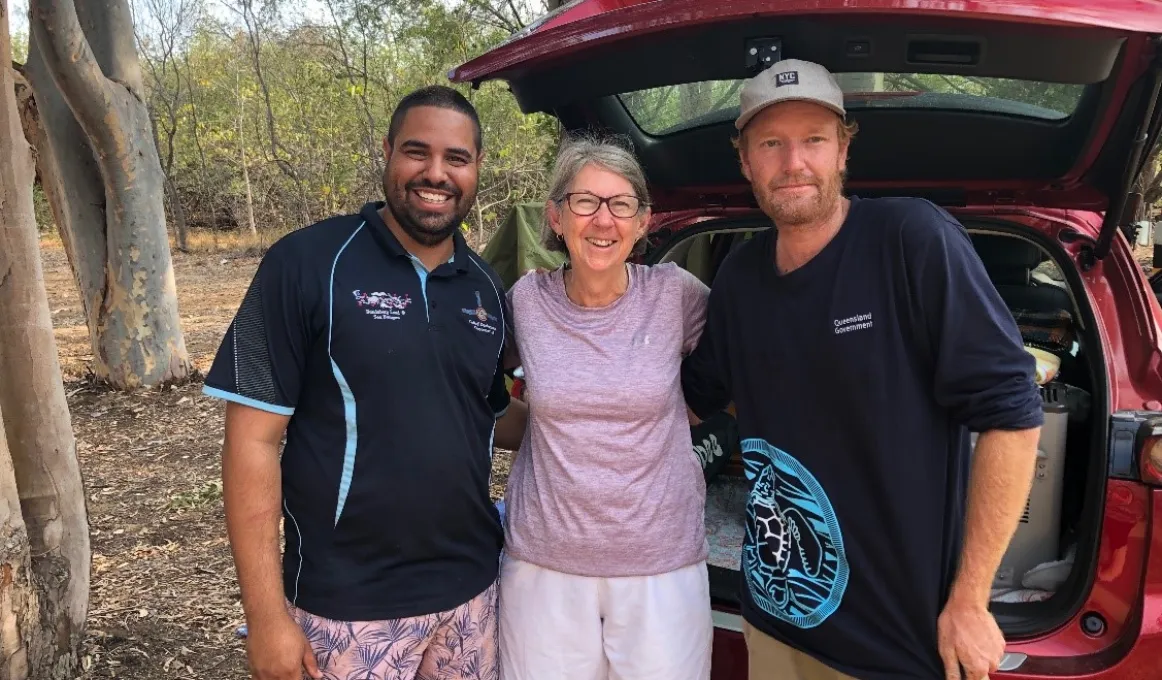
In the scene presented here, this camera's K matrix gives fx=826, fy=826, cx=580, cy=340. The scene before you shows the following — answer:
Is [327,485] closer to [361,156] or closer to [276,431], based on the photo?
[276,431]

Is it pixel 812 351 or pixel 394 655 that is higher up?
pixel 812 351

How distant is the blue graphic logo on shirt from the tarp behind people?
2.80 metres

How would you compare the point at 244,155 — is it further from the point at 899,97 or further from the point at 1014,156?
the point at 1014,156

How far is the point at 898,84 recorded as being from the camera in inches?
91.8

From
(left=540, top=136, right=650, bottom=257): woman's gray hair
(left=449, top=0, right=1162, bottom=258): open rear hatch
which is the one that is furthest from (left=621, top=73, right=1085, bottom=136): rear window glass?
(left=540, top=136, right=650, bottom=257): woman's gray hair

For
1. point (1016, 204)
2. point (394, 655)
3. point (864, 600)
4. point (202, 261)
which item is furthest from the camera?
point (202, 261)

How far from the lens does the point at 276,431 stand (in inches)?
68.7

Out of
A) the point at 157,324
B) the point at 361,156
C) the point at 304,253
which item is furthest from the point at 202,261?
the point at 304,253

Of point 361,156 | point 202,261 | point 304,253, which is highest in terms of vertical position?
point 361,156

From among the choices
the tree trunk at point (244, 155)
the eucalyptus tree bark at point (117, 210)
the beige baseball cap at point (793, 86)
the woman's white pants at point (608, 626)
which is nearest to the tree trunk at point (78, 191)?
the eucalyptus tree bark at point (117, 210)

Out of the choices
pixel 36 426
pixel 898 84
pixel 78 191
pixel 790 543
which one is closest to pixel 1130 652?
pixel 790 543

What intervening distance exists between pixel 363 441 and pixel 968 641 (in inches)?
49.9

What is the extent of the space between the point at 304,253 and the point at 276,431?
1.26 feet

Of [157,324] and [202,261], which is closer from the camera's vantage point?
[157,324]
